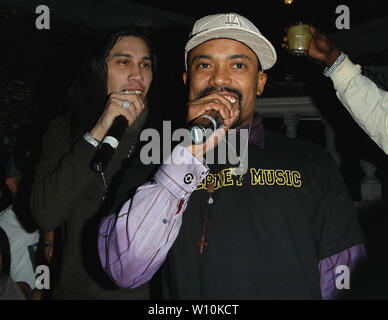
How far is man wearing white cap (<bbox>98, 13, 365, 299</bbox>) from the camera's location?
135 centimetres

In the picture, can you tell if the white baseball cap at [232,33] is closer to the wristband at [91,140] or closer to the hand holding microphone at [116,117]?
the hand holding microphone at [116,117]

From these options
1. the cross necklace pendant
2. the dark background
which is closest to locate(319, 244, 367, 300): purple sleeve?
the cross necklace pendant

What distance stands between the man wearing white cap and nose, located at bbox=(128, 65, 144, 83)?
0.58 metres

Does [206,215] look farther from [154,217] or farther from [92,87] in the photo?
[92,87]

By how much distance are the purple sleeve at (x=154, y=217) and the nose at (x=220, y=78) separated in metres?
0.50

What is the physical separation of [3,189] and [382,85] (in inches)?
211

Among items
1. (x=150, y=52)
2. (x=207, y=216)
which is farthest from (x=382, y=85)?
(x=207, y=216)

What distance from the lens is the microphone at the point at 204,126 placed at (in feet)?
4.29

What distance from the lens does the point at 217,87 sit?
5.60 ft

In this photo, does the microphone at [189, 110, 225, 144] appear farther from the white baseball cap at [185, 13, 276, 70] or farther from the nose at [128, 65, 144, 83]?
the nose at [128, 65, 144, 83]

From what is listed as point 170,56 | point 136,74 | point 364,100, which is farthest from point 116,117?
point 170,56

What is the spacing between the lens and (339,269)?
1.55 m

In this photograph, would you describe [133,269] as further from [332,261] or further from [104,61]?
[104,61]

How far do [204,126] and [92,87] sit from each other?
1288 mm
